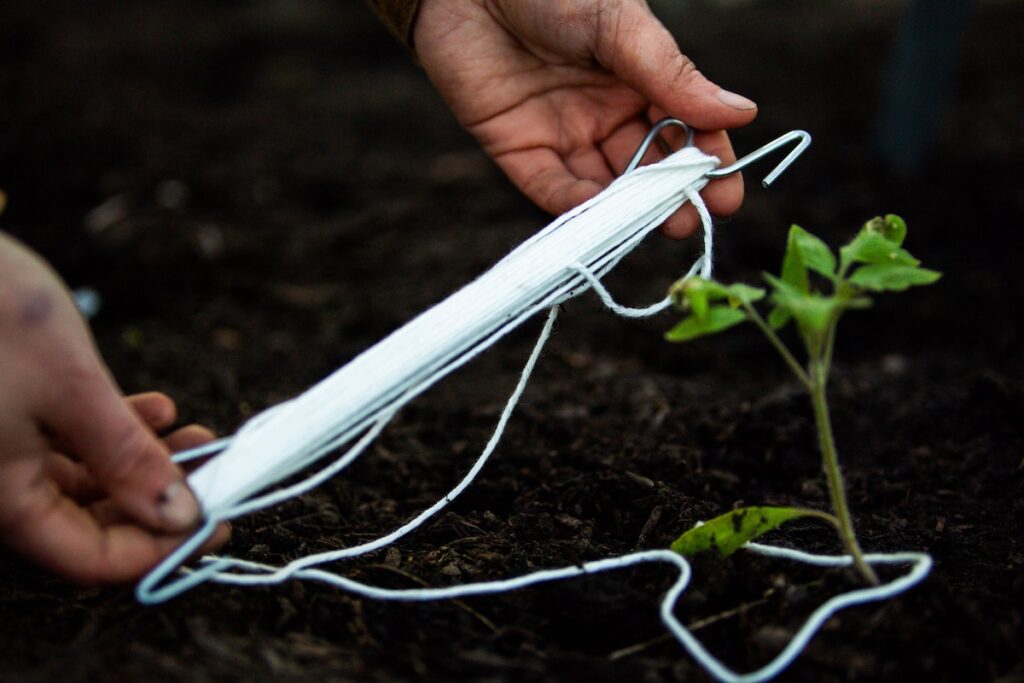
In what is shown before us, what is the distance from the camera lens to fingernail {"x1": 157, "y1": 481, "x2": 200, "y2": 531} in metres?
1.29

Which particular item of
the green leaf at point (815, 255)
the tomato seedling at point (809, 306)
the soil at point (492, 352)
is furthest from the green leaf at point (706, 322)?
the soil at point (492, 352)

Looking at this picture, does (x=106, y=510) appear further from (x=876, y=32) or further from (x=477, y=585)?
(x=876, y=32)

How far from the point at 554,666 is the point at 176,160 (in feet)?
11.8

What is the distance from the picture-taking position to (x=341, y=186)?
415 cm

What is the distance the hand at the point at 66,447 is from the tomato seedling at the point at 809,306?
2.34 feet

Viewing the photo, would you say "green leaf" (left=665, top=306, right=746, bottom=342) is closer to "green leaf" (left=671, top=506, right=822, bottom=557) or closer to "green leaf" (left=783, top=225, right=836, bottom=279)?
"green leaf" (left=783, top=225, right=836, bottom=279)

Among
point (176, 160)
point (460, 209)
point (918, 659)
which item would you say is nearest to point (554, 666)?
point (918, 659)

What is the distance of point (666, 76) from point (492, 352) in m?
1.20

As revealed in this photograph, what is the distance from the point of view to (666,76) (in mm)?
1843

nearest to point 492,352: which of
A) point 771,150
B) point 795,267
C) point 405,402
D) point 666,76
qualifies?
point 666,76

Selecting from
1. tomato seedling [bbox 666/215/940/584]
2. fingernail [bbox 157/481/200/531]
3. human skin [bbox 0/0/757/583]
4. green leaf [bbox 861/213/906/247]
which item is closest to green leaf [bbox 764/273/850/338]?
tomato seedling [bbox 666/215/940/584]

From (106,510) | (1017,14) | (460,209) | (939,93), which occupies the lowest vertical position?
(1017,14)

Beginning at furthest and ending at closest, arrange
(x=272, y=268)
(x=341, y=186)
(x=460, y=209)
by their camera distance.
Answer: (x=341, y=186), (x=460, y=209), (x=272, y=268)

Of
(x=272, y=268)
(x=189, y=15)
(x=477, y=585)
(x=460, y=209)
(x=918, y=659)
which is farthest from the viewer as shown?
(x=189, y=15)
